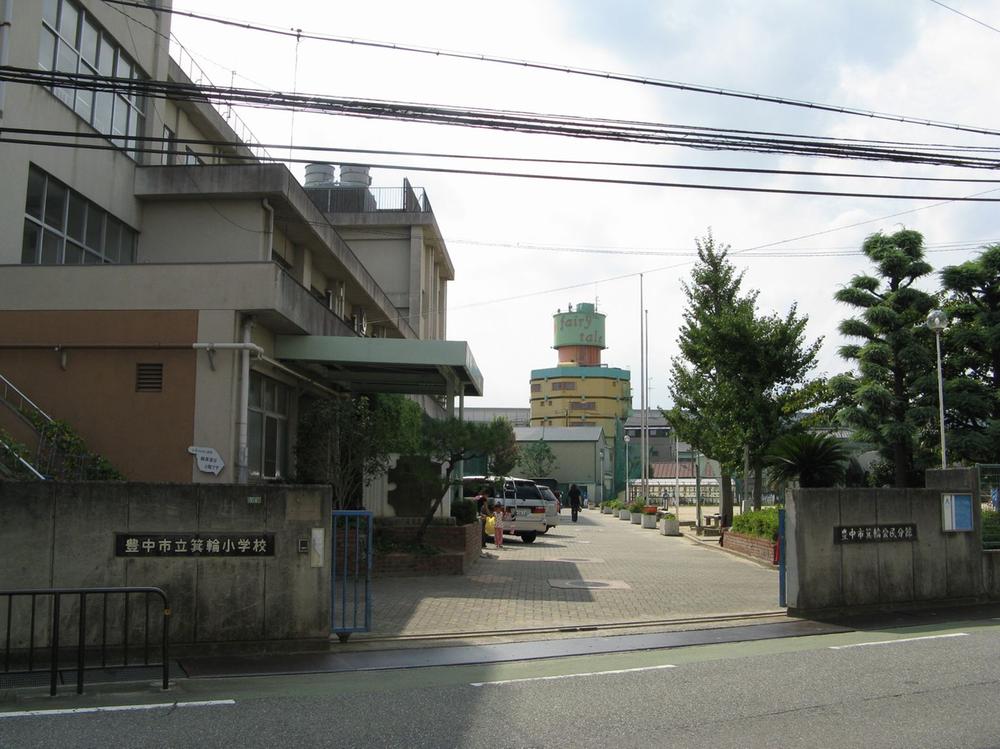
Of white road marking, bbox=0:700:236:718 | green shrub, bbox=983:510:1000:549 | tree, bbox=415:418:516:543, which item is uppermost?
tree, bbox=415:418:516:543

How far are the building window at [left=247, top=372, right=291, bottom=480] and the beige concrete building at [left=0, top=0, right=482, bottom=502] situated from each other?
52mm

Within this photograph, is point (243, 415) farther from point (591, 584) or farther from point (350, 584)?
point (591, 584)

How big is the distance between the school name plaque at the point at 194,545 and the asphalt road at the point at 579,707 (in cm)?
175

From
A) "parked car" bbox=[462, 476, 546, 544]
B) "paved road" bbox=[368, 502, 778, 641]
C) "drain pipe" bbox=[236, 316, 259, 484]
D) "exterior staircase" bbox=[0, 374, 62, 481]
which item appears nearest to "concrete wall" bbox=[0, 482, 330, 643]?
"paved road" bbox=[368, 502, 778, 641]

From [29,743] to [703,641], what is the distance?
24.6 feet

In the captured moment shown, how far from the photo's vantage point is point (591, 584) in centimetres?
1616

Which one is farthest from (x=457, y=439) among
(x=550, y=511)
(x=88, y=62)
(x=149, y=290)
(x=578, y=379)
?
(x=578, y=379)

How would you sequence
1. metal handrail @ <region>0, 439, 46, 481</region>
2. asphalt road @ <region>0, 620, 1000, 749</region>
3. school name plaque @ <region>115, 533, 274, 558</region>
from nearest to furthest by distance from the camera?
1. asphalt road @ <region>0, 620, 1000, 749</region>
2. school name plaque @ <region>115, 533, 274, 558</region>
3. metal handrail @ <region>0, 439, 46, 481</region>

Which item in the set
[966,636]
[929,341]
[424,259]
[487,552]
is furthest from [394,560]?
[424,259]

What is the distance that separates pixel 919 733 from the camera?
21.4ft

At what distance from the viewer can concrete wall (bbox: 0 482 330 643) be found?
9570 millimetres

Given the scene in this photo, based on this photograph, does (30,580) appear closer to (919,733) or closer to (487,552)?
(919,733)

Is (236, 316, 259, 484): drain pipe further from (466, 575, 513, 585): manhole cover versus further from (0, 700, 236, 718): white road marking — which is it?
(0, 700, 236, 718): white road marking

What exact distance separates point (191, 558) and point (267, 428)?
828cm
